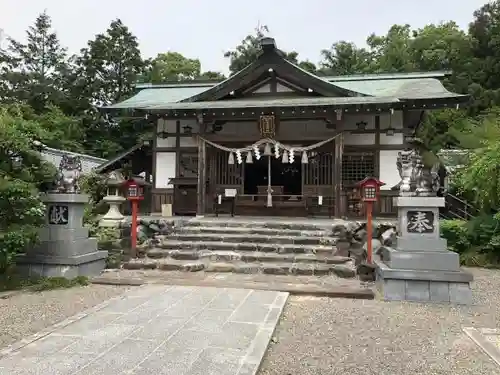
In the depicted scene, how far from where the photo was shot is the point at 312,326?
16.1 ft

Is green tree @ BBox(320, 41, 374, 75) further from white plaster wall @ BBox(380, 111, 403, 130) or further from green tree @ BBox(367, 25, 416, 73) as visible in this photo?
white plaster wall @ BBox(380, 111, 403, 130)

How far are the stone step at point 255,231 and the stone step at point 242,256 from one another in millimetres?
943

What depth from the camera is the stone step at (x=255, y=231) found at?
31.0 feet

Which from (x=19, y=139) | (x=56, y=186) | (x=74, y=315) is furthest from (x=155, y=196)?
(x=74, y=315)

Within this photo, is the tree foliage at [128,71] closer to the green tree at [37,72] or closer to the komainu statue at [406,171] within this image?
the green tree at [37,72]

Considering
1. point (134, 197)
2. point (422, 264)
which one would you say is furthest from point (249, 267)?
point (422, 264)

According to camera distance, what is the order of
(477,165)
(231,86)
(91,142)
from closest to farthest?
(477,165), (231,86), (91,142)

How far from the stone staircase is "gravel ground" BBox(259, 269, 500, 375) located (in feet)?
5.74

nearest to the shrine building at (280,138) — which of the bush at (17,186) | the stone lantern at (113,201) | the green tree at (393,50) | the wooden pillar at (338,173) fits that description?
the wooden pillar at (338,173)

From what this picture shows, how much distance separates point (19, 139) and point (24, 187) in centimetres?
80

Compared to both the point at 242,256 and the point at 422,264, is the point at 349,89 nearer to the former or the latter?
the point at 242,256

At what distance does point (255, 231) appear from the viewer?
9.77 meters

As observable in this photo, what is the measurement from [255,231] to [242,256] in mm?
1368

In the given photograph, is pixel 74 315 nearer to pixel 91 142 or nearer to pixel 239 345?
pixel 239 345
